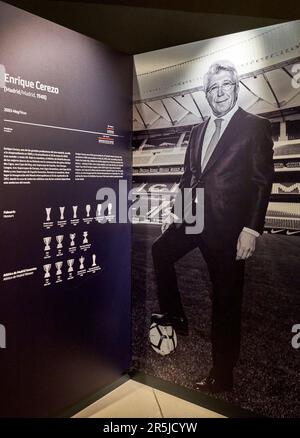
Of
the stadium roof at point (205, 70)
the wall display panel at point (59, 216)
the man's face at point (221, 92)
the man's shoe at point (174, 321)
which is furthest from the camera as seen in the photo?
the man's shoe at point (174, 321)

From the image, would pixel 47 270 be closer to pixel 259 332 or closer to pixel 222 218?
pixel 222 218

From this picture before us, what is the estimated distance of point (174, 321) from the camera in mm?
2725

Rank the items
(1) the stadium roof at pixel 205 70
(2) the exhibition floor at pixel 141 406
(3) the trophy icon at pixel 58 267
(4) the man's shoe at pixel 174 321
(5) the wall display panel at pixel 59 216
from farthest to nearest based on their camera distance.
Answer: (4) the man's shoe at pixel 174 321 → (2) the exhibition floor at pixel 141 406 → (3) the trophy icon at pixel 58 267 → (1) the stadium roof at pixel 205 70 → (5) the wall display panel at pixel 59 216

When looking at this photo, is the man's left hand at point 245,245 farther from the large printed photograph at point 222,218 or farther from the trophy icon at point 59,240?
the trophy icon at point 59,240

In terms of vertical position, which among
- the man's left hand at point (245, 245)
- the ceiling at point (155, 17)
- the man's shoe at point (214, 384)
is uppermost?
the ceiling at point (155, 17)

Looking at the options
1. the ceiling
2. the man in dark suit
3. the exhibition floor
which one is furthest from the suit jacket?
the exhibition floor

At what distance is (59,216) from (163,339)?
1.14 m

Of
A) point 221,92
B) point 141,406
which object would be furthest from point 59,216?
point 141,406

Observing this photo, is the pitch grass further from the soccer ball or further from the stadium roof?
the stadium roof

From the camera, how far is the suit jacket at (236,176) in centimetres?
235

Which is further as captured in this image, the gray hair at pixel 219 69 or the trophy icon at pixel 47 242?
the gray hair at pixel 219 69

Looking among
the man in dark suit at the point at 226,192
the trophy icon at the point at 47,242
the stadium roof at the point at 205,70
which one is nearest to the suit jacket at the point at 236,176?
the man in dark suit at the point at 226,192
